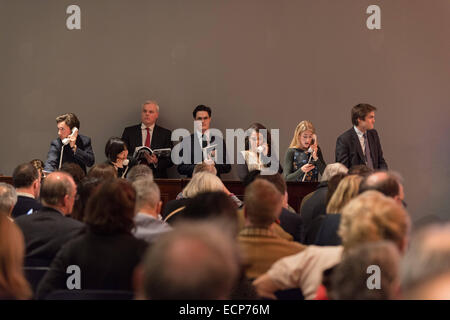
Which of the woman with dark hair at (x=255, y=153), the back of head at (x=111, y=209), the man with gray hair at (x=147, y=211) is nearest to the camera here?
the back of head at (x=111, y=209)

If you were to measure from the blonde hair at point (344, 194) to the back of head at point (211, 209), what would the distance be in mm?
939

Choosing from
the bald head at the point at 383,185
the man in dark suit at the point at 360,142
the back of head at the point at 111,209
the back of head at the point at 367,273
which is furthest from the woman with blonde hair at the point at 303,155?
the back of head at the point at 367,273

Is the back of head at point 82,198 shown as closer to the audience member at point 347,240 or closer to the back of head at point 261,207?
the back of head at point 261,207

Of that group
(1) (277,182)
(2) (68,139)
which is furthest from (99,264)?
(2) (68,139)

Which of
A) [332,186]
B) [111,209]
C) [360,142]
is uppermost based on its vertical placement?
[360,142]

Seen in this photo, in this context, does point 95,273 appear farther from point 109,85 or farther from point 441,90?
point 441,90

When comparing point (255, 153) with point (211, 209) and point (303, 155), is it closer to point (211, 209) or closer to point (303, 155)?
point (303, 155)

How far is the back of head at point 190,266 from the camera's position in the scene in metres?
1.47

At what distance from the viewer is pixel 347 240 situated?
Result: 274cm

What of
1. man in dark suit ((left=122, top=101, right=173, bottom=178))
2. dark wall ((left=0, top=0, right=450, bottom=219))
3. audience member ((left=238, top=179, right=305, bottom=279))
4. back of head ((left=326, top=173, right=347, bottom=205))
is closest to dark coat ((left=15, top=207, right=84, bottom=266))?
audience member ((left=238, top=179, right=305, bottom=279))

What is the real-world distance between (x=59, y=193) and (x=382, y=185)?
183cm

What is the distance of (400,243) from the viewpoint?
2730mm

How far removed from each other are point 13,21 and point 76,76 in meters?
1.08

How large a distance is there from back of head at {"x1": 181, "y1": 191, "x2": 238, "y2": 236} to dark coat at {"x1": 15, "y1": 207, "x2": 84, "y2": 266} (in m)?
0.60
